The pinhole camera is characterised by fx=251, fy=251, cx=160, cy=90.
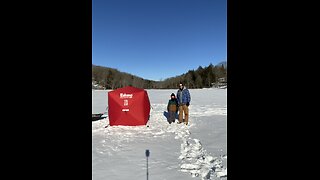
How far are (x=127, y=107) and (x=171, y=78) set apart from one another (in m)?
69.8

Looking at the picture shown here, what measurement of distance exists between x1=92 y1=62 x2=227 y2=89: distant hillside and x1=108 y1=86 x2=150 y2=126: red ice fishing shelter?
45.4m

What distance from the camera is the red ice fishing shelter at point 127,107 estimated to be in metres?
9.19

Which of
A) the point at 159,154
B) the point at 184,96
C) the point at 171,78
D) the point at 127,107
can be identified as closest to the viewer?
the point at 159,154

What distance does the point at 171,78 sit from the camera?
7869 cm

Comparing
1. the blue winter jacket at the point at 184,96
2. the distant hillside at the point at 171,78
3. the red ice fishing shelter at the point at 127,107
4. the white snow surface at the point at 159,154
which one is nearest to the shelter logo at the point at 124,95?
the red ice fishing shelter at the point at 127,107

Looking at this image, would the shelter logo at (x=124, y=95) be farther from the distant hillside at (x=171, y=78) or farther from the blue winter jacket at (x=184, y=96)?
the distant hillside at (x=171, y=78)

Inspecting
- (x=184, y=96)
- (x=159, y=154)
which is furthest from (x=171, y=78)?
(x=159, y=154)

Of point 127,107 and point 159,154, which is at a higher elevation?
point 127,107

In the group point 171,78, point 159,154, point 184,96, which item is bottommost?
point 159,154

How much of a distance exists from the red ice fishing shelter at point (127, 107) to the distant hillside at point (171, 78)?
45.4 metres

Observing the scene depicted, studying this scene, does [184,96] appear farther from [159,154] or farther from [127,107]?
[159,154]

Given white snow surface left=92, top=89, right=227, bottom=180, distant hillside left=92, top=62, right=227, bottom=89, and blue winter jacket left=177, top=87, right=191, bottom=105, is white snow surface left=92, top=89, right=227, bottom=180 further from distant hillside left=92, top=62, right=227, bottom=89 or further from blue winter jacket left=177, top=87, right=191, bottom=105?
distant hillside left=92, top=62, right=227, bottom=89

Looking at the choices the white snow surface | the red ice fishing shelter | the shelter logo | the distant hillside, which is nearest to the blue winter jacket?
the red ice fishing shelter
